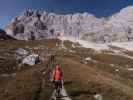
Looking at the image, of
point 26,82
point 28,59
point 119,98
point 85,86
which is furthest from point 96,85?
point 28,59

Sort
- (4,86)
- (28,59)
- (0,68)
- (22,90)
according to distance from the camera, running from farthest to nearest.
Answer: (28,59) < (0,68) < (4,86) < (22,90)

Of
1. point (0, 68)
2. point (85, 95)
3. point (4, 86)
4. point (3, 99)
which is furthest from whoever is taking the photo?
point (0, 68)

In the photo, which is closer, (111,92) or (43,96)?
(43,96)

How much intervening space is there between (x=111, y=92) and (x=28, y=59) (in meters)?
44.8

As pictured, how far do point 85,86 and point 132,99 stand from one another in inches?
314

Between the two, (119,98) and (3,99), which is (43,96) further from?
(119,98)

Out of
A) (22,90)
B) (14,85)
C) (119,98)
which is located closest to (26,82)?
(14,85)

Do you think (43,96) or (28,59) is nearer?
(43,96)

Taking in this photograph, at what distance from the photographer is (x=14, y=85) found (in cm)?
3647

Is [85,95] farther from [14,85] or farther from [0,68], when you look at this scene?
[0,68]

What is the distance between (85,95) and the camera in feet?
100

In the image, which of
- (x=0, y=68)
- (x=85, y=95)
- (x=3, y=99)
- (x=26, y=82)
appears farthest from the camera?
(x=0, y=68)

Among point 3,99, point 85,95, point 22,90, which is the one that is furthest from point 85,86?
point 3,99

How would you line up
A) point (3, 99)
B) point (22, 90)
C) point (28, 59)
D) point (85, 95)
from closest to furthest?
point (3, 99) → point (85, 95) → point (22, 90) → point (28, 59)
